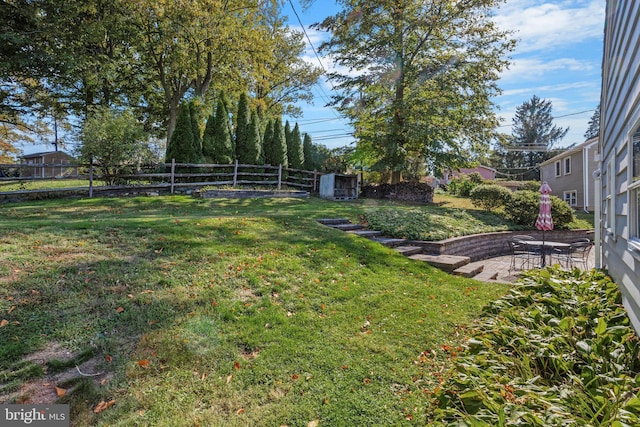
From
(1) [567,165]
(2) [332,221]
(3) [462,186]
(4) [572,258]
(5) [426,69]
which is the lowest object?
(4) [572,258]

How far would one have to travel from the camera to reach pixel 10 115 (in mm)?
16672

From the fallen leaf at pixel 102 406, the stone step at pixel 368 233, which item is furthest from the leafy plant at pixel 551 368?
the stone step at pixel 368 233

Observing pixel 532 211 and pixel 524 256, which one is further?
pixel 532 211

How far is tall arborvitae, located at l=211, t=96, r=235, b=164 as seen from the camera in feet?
50.0

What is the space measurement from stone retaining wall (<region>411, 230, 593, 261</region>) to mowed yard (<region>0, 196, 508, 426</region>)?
1884 mm

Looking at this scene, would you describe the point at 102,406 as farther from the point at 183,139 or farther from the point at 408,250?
the point at 183,139

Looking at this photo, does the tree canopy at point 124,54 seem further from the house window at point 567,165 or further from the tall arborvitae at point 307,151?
the house window at point 567,165

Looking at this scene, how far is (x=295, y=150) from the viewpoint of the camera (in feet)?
62.5

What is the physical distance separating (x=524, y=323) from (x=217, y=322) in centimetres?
312

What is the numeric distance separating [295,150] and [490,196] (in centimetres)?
1050

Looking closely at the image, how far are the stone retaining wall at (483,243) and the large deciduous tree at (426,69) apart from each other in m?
5.82

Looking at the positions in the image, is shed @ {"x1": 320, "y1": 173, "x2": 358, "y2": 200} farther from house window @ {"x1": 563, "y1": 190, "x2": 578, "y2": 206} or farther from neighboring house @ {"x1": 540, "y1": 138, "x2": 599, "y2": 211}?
house window @ {"x1": 563, "y1": 190, "x2": 578, "y2": 206}

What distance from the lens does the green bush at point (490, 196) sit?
13.6 m

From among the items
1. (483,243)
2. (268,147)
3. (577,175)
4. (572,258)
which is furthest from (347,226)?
(577,175)
